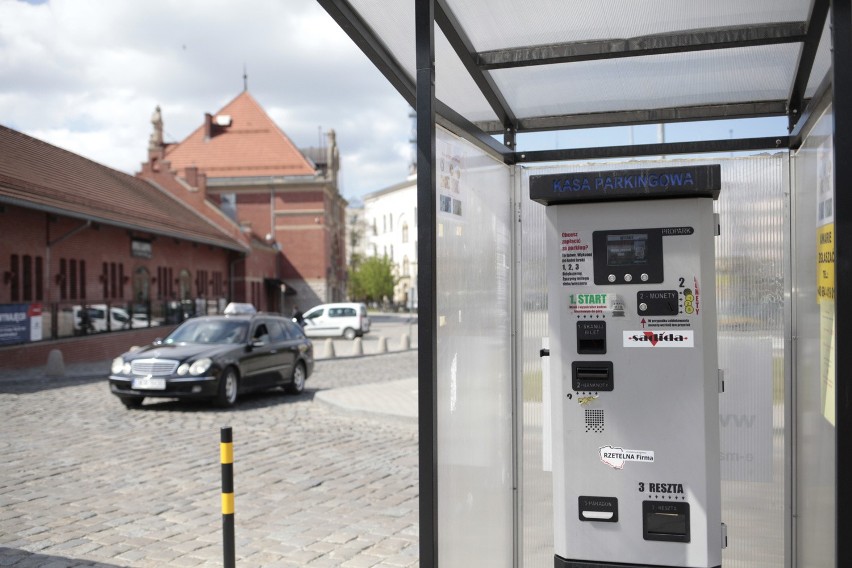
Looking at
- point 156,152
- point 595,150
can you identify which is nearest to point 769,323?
point 595,150

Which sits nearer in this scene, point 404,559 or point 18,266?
point 404,559

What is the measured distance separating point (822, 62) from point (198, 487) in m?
6.65

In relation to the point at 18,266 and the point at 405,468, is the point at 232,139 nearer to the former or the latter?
the point at 18,266

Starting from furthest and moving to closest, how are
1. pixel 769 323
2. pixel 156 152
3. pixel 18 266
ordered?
pixel 156 152
pixel 18 266
pixel 769 323

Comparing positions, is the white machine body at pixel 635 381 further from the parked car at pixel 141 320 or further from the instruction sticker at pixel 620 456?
the parked car at pixel 141 320

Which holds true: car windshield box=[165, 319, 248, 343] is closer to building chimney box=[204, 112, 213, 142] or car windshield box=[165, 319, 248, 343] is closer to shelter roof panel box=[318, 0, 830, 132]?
shelter roof panel box=[318, 0, 830, 132]

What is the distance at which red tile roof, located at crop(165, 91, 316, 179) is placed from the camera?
7025 centimetres

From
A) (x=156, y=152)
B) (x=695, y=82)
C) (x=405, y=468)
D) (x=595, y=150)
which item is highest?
(x=156, y=152)

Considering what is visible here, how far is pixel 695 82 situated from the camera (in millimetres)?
5211

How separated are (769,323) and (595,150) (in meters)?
1.52

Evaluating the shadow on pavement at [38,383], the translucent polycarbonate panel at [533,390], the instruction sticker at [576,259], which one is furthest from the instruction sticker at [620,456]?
the shadow on pavement at [38,383]

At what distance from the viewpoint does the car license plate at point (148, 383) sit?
43.5ft

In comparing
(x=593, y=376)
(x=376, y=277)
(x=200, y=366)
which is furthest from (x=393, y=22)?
(x=376, y=277)

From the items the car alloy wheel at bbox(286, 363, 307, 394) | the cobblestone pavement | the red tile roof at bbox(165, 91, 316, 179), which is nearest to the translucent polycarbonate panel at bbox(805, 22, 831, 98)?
the cobblestone pavement
